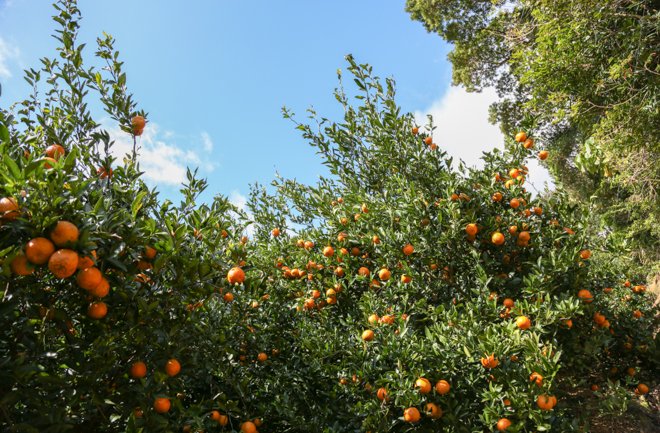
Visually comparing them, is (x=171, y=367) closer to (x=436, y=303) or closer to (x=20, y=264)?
(x=20, y=264)

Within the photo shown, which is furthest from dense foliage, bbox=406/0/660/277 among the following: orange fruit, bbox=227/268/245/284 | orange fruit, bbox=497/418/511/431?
orange fruit, bbox=227/268/245/284

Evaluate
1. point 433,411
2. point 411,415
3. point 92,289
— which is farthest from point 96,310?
point 433,411

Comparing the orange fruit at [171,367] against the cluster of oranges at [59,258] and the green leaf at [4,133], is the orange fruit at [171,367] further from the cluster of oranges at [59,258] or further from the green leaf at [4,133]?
the green leaf at [4,133]

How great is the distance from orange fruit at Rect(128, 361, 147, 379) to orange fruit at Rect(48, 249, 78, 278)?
60 cm

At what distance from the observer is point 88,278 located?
1157 millimetres

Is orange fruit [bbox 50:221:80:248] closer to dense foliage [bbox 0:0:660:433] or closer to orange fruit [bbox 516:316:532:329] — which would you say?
dense foliage [bbox 0:0:660:433]

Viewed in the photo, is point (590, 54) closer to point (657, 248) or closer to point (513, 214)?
point (513, 214)

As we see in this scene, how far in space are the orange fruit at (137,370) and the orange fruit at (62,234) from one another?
0.65m

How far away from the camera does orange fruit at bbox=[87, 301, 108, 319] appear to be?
1300mm

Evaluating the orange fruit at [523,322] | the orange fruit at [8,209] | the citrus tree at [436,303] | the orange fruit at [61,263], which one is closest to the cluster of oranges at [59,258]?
the orange fruit at [61,263]

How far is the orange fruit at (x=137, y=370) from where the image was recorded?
4.61 ft

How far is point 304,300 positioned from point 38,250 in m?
2.07

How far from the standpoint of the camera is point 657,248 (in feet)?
27.6

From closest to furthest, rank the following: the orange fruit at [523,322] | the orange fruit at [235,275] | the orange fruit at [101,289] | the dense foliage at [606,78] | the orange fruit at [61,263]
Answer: the orange fruit at [61,263] → the orange fruit at [101,289] → the orange fruit at [235,275] → the orange fruit at [523,322] → the dense foliage at [606,78]
